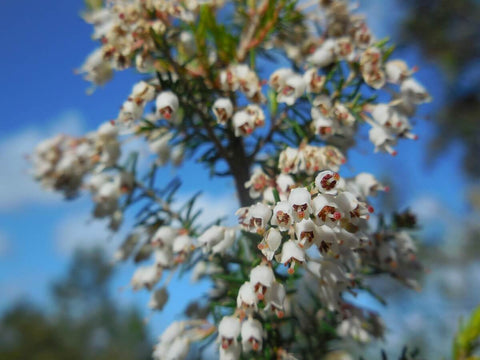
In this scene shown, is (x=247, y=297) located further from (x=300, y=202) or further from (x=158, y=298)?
(x=158, y=298)

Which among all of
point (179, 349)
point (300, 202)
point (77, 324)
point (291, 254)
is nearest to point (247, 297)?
point (291, 254)

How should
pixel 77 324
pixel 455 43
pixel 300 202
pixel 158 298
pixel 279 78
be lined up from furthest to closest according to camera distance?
1. pixel 77 324
2. pixel 455 43
3. pixel 158 298
4. pixel 279 78
5. pixel 300 202

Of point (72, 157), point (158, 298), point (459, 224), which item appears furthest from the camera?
point (459, 224)

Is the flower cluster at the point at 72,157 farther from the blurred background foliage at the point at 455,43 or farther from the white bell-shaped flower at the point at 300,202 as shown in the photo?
the blurred background foliage at the point at 455,43

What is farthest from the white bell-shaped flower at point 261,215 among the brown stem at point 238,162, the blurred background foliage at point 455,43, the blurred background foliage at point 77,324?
the blurred background foliage at point 77,324

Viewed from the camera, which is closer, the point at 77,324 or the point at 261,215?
the point at 261,215

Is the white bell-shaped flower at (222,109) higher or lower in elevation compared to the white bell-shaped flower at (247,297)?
higher

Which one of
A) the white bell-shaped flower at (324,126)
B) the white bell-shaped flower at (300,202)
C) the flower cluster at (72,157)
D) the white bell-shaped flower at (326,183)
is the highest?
the flower cluster at (72,157)

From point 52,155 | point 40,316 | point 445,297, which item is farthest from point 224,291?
point 40,316

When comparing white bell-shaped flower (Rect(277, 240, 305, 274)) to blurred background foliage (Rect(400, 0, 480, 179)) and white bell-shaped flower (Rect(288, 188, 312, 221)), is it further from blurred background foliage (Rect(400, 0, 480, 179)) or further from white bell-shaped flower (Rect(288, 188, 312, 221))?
blurred background foliage (Rect(400, 0, 480, 179))
